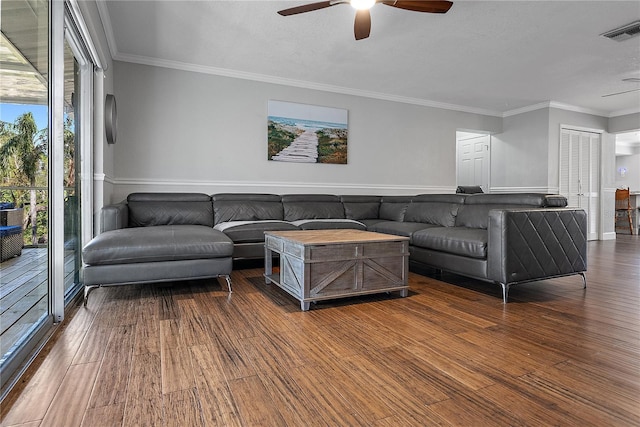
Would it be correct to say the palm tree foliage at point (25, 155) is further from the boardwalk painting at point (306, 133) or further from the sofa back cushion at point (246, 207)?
the boardwalk painting at point (306, 133)

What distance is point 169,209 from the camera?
4086 millimetres

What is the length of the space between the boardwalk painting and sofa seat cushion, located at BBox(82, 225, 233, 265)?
2.41 m

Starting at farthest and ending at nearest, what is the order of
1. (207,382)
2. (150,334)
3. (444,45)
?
(444,45), (150,334), (207,382)

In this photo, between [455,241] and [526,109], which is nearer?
[455,241]

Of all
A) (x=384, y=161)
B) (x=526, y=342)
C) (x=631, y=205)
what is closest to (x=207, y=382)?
(x=526, y=342)

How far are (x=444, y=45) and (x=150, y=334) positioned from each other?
3911mm

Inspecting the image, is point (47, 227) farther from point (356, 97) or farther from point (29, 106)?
point (356, 97)

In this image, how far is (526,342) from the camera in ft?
6.39

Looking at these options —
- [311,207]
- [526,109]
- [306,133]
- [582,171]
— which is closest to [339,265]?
[311,207]

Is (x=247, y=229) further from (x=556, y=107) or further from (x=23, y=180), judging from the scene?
(x=556, y=107)

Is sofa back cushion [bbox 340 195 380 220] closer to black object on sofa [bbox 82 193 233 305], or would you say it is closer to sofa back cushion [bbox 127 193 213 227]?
sofa back cushion [bbox 127 193 213 227]

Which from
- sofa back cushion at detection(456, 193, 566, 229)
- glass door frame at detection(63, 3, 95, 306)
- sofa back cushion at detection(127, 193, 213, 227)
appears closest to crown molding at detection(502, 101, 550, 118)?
sofa back cushion at detection(456, 193, 566, 229)

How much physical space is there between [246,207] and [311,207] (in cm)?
88

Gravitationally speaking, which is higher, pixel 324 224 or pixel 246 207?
pixel 246 207
